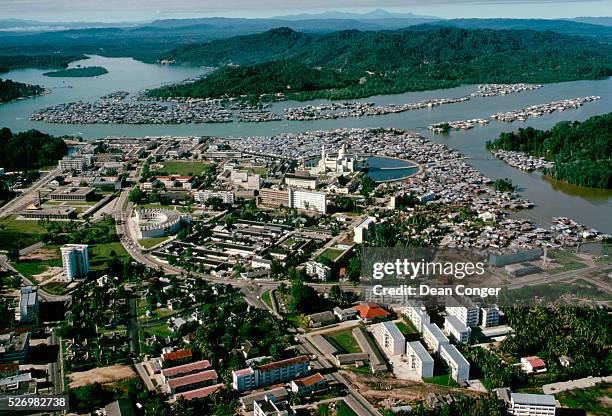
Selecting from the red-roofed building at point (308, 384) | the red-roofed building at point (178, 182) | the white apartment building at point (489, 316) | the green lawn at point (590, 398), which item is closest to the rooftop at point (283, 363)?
the red-roofed building at point (308, 384)

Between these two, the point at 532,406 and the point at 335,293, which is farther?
the point at 335,293

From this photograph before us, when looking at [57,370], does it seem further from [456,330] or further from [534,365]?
[534,365]

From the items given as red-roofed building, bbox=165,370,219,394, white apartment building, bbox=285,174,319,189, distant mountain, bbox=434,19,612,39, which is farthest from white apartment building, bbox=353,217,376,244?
distant mountain, bbox=434,19,612,39

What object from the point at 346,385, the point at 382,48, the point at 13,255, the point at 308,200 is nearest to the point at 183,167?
the point at 308,200

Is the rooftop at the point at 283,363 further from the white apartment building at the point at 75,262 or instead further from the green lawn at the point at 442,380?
the white apartment building at the point at 75,262

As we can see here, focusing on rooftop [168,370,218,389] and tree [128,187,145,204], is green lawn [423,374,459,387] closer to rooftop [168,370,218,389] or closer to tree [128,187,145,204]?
rooftop [168,370,218,389]

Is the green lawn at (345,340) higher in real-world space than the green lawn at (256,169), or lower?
lower
